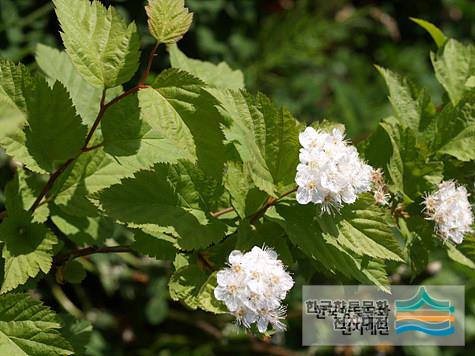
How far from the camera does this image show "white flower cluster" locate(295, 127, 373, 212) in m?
1.08

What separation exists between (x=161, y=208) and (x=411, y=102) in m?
0.59

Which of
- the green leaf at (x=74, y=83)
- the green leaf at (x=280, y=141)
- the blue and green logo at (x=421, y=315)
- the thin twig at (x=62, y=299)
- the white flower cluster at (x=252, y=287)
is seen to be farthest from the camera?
the thin twig at (x=62, y=299)

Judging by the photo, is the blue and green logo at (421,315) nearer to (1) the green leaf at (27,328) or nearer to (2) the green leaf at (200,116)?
(2) the green leaf at (200,116)

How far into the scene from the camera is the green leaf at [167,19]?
3.72ft

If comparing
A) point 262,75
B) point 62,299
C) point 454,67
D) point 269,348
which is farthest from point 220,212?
point 262,75

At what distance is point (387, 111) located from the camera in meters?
2.67

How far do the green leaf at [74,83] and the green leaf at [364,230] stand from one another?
0.51 metres

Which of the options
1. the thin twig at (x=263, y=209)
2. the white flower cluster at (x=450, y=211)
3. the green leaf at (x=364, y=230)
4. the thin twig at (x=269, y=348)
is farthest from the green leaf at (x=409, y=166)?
the thin twig at (x=269, y=348)

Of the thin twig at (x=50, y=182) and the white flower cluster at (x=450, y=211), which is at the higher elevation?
the thin twig at (x=50, y=182)

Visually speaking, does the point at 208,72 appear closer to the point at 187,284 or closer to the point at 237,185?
the point at 237,185

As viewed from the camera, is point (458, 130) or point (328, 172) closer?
point (328, 172)

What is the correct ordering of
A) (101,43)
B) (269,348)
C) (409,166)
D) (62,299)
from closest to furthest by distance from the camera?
(101,43) → (409,166) → (62,299) → (269,348)

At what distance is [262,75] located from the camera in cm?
274

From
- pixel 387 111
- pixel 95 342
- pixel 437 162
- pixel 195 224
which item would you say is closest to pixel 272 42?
pixel 387 111
